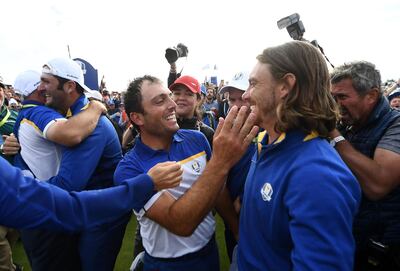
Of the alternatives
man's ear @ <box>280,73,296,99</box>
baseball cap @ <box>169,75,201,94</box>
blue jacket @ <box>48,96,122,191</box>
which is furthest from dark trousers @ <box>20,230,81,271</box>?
man's ear @ <box>280,73,296,99</box>

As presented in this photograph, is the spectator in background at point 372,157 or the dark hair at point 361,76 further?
the dark hair at point 361,76

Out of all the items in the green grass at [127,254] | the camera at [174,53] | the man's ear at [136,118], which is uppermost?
the camera at [174,53]

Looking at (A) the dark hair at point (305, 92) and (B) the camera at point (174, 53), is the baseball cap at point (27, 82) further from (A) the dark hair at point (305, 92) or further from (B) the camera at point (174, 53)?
(A) the dark hair at point (305, 92)

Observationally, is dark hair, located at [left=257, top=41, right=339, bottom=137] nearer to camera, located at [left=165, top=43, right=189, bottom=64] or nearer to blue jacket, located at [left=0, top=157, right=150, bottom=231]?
blue jacket, located at [left=0, top=157, right=150, bottom=231]

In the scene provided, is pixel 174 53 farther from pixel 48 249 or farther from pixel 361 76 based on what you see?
pixel 48 249

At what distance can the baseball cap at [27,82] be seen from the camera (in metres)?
2.83

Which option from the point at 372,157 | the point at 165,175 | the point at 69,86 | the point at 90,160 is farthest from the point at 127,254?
the point at 372,157

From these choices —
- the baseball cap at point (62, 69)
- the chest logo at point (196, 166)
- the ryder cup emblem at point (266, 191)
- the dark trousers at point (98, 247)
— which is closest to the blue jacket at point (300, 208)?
the ryder cup emblem at point (266, 191)

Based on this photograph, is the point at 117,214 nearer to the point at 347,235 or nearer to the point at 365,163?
the point at 347,235

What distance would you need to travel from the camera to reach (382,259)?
2.12 metres

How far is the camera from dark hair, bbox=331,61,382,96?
2.17 meters

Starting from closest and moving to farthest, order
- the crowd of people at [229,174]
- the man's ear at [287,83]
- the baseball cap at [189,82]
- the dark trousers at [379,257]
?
the crowd of people at [229,174] → the man's ear at [287,83] → the dark trousers at [379,257] → the baseball cap at [189,82]

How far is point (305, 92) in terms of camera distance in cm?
144

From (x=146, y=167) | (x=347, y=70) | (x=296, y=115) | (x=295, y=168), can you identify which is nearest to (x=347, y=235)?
(x=295, y=168)
